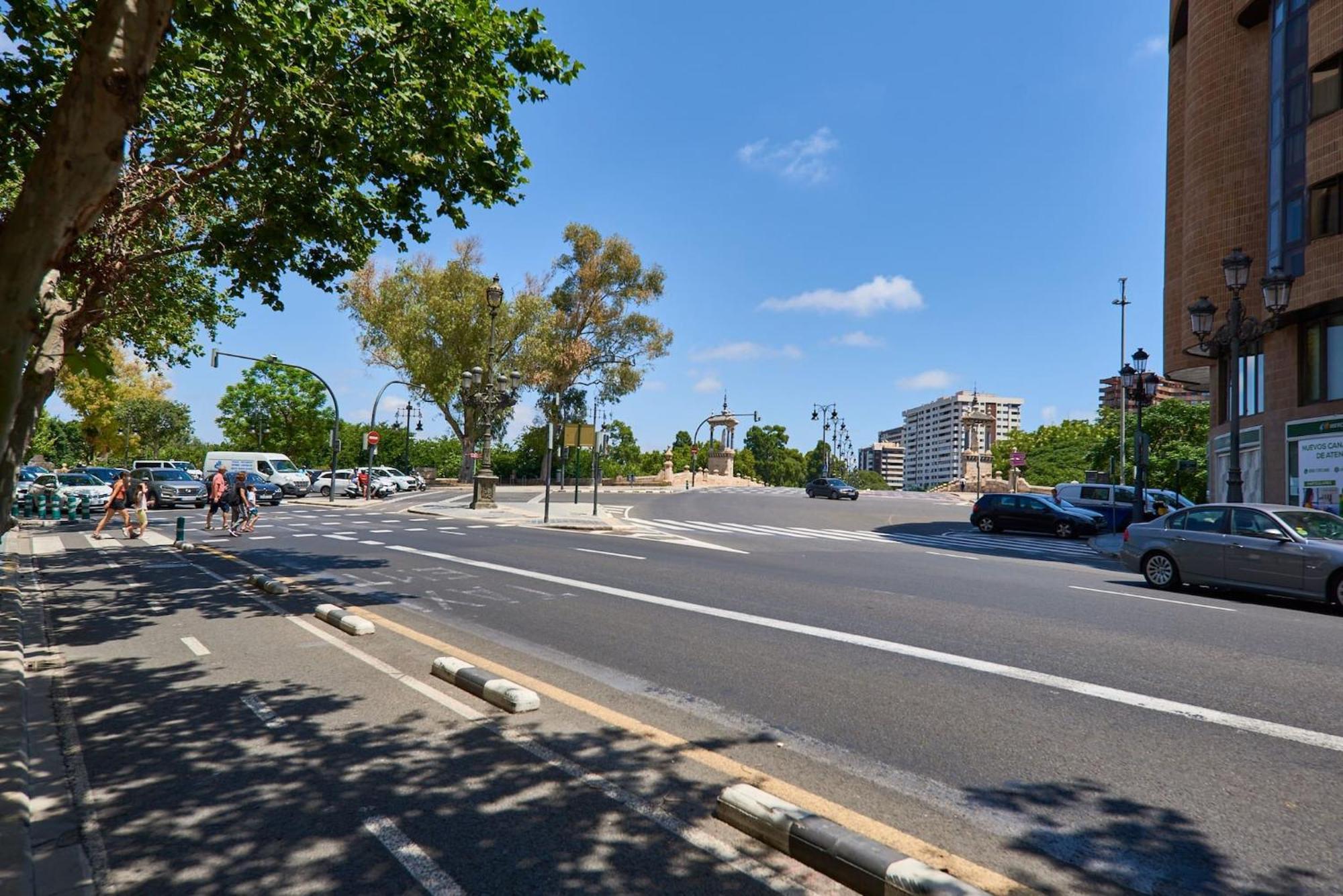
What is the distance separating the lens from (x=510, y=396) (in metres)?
50.7

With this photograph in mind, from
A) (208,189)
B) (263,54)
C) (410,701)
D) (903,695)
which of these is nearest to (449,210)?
(263,54)

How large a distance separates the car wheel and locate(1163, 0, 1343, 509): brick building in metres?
6.34

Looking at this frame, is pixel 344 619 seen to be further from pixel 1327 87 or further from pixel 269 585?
pixel 1327 87

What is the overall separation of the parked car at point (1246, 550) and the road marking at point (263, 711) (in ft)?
39.6

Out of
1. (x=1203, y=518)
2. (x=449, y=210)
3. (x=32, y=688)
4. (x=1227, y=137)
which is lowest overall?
(x=32, y=688)

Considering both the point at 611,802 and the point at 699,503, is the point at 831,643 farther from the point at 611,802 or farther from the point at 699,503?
the point at 699,503

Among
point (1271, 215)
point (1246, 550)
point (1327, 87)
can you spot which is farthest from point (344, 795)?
point (1271, 215)

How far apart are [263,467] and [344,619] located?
36.8 m

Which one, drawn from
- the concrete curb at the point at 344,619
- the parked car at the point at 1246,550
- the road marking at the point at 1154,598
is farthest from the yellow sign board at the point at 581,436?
the concrete curb at the point at 344,619

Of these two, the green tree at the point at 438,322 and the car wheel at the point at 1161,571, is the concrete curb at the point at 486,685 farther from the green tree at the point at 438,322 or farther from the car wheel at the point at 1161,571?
the green tree at the point at 438,322

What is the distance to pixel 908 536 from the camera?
77.6 ft

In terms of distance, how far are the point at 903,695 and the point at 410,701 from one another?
344 cm

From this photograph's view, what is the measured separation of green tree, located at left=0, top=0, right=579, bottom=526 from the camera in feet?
24.1

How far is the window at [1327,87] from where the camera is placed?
64.5 ft
